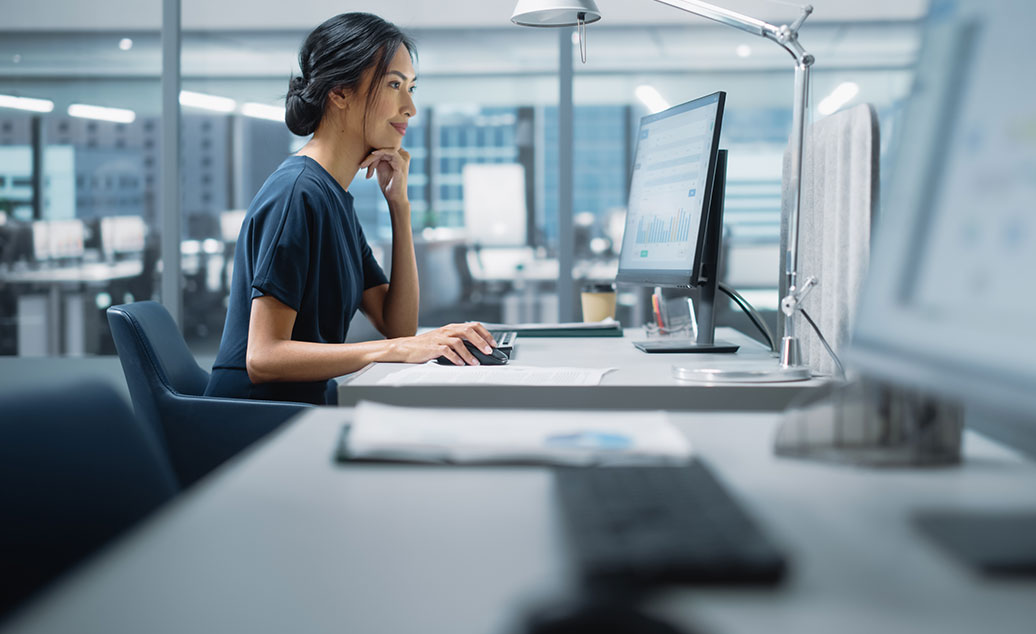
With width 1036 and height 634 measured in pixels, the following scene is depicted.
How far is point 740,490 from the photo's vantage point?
722mm

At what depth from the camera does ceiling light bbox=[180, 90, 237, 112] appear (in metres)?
4.33

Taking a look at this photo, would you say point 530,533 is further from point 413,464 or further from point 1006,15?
point 1006,15

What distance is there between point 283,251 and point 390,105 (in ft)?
1.69

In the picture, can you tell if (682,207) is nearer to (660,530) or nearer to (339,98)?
(339,98)

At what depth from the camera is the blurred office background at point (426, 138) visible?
4039 millimetres

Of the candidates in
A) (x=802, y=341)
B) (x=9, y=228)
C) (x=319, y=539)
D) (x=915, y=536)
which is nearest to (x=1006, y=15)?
(x=915, y=536)

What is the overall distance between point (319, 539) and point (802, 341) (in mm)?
1309

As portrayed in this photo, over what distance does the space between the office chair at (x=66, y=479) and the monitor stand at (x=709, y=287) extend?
43.6 inches

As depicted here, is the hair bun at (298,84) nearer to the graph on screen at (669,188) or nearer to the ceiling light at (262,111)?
the graph on screen at (669,188)

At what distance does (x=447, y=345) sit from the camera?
163cm

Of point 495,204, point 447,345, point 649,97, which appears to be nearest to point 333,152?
point 447,345

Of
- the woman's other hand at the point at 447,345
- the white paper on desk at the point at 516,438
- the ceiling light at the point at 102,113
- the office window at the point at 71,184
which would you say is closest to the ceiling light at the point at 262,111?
the office window at the point at 71,184

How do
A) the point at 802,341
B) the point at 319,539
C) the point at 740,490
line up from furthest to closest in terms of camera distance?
the point at 802,341 → the point at 740,490 → the point at 319,539

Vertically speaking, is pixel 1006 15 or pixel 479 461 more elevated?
pixel 1006 15
